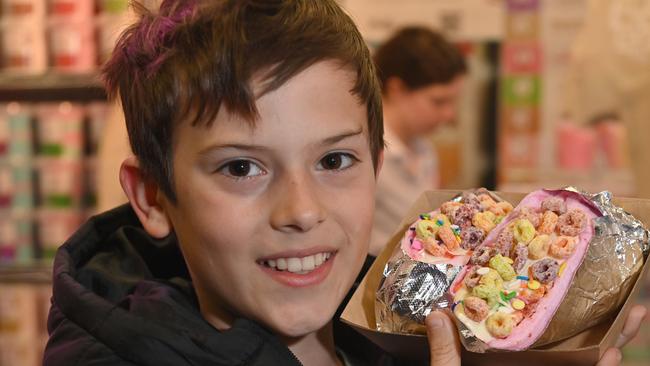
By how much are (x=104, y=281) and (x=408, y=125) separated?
217 centimetres

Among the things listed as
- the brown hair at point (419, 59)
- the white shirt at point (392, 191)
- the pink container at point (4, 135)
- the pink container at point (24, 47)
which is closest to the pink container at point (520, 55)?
the brown hair at point (419, 59)

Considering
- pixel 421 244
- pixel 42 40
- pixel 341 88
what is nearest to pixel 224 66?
pixel 341 88

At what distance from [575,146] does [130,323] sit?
2.98 m

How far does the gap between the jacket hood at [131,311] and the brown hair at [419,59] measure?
198 centimetres

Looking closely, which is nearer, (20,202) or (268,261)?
(268,261)

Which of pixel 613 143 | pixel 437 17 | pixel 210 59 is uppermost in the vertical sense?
pixel 210 59

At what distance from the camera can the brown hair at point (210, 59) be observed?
108 centimetres

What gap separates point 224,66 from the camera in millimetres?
1085

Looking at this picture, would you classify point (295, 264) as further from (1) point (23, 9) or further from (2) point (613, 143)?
(2) point (613, 143)

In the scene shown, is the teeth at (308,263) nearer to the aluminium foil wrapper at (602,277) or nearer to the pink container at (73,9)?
the aluminium foil wrapper at (602,277)

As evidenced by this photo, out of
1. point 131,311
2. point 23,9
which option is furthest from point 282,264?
point 23,9

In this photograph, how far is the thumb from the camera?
3.55 ft

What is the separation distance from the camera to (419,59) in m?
3.29

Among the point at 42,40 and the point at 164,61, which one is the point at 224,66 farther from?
the point at 42,40
